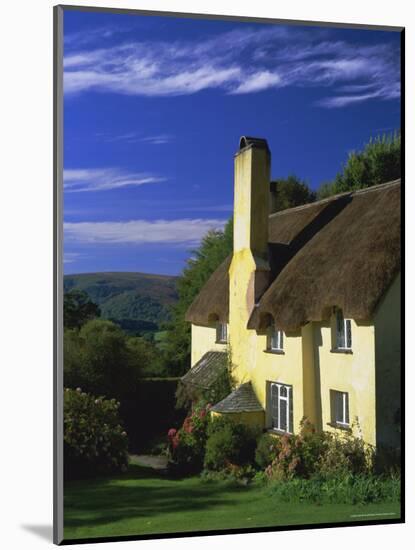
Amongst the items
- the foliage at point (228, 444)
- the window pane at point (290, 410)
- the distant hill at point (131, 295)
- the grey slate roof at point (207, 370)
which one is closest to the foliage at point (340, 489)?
the foliage at point (228, 444)

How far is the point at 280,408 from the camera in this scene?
1243 centimetres

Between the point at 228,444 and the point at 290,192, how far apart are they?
11.0ft

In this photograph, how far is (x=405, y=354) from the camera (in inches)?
496

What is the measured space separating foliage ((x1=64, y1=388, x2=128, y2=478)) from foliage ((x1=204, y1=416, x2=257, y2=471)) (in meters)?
1.13

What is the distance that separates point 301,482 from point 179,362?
2181 millimetres

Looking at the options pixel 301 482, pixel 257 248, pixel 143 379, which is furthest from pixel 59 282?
pixel 301 482

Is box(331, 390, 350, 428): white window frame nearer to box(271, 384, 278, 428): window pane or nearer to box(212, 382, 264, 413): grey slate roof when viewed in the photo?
box(271, 384, 278, 428): window pane

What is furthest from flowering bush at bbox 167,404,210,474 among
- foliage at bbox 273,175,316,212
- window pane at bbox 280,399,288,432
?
foliage at bbox 273,175,316,212

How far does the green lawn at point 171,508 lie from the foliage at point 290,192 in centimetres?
362

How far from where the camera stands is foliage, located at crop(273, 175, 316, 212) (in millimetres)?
12328

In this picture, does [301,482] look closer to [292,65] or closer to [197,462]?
[197,462]

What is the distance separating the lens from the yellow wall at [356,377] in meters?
12.3

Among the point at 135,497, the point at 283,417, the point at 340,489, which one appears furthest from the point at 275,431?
the point at 135,497

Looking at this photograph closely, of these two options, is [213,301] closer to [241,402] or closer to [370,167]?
[241,402]
